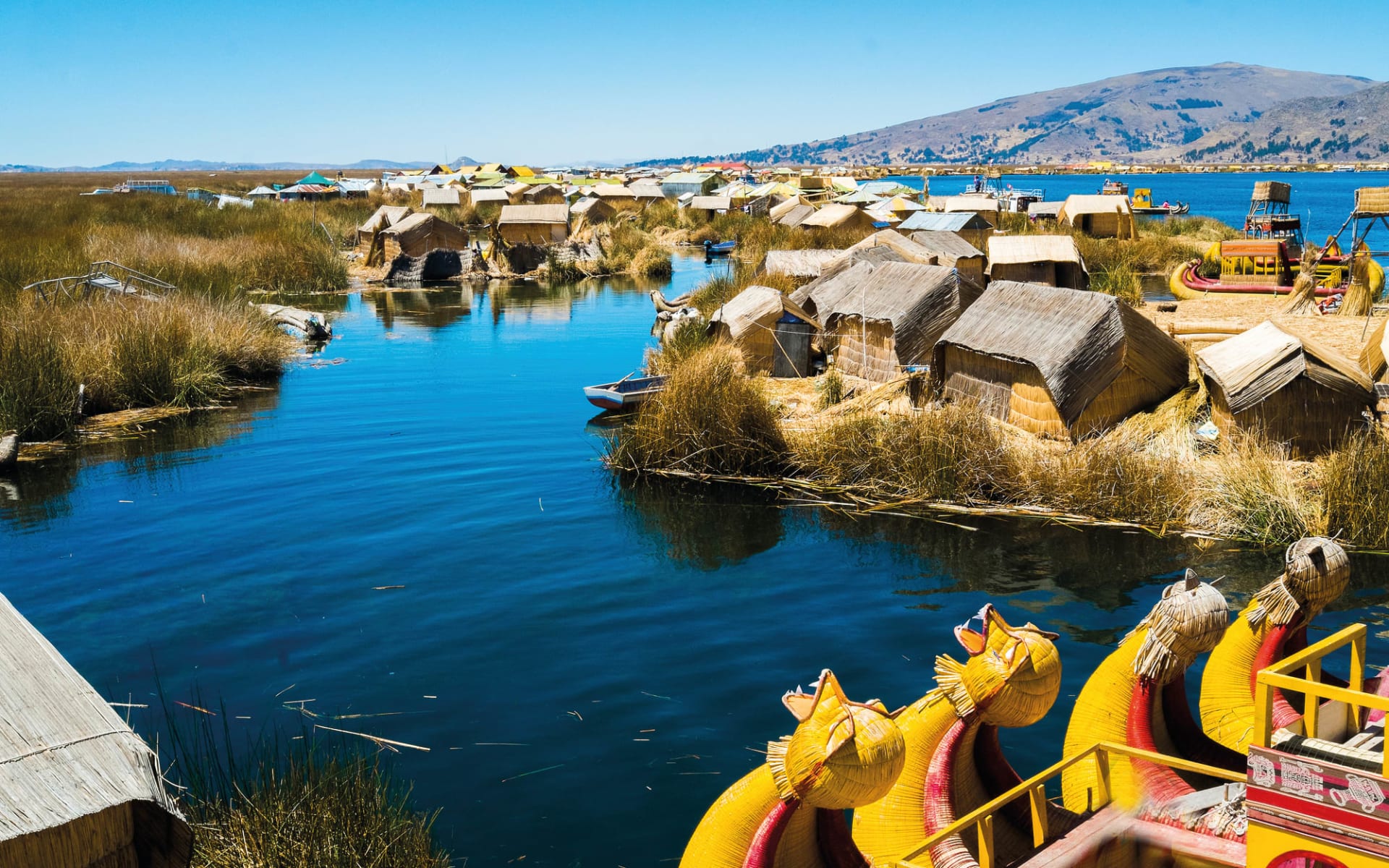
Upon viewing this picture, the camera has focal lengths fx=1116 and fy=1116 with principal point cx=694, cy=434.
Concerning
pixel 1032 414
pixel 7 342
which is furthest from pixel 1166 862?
pixel 7 342

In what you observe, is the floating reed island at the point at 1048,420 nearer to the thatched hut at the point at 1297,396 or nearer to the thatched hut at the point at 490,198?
the thatched hut at the point at 1297,396

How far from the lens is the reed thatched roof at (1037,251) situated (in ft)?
76.1

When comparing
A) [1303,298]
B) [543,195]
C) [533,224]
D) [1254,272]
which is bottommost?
[1303,298]

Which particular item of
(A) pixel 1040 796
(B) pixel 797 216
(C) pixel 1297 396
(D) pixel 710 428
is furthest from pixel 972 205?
(A) pixel 1040 796

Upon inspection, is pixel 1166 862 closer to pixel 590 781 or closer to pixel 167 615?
pixel 590 781

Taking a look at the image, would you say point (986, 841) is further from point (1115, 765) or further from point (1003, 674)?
point (1115, 765)

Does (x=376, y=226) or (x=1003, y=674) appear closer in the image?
(x=1003, y=674)

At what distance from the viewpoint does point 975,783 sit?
501cm

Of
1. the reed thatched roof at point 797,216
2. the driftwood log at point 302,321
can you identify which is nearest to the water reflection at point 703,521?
the driftwood log at point 302,321

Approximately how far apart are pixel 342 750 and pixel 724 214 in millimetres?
52573

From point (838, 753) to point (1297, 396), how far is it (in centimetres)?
1016

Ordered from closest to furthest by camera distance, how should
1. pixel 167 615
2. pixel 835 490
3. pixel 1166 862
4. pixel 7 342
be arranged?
pixel 1166 862, pixel 167 615, pixel 835 490, pixel 7 342

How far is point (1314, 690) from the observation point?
13.1ft

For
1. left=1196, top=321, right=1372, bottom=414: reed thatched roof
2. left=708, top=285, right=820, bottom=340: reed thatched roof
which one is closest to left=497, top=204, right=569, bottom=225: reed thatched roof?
left=708, top=285, right=820, bottom=340: reed thatched roof
